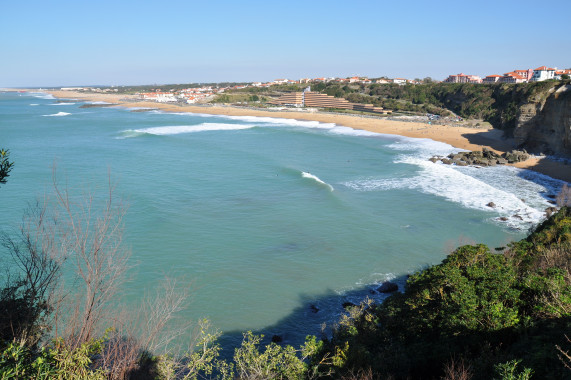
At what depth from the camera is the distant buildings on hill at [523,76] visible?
8400 centimetres

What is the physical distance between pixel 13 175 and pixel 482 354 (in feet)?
119

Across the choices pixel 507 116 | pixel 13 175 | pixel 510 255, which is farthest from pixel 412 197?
pixel 507 116

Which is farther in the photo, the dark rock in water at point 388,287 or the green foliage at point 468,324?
the dark rock in water at point 388,287

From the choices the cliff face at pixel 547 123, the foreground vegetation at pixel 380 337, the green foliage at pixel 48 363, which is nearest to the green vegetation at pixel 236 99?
the cliff face at pixel 547 123

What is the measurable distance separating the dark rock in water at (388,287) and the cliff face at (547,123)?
29.0m

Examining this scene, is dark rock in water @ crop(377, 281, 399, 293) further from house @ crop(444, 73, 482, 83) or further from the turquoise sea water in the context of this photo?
house @ crop(444, 73, 482, 83)

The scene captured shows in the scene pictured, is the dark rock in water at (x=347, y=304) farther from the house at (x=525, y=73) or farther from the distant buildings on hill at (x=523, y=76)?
the house at (x=525, y=73)

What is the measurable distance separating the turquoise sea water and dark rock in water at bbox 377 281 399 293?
0.59 meters

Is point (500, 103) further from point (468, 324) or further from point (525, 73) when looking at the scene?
point (468, 324)

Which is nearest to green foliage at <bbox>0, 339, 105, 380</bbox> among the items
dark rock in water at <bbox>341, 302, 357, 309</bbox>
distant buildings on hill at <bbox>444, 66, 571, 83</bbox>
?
dark rock in water at <bbox>341, 302, 357, 309</bbox>

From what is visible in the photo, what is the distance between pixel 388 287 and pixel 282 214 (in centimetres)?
989

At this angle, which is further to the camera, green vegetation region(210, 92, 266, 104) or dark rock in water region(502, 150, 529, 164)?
green vegetation region(210, 92, 266, 104)

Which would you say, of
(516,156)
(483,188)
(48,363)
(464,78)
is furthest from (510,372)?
(464,78)

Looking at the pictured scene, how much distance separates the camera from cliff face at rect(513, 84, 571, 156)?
35906 millimetres
